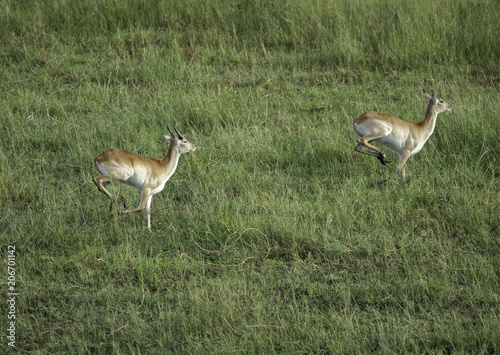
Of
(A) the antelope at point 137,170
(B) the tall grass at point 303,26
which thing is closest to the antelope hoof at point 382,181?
(A) the antelope at point 137,170

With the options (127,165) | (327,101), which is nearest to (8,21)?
(327,101)

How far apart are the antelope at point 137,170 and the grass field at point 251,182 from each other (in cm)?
34

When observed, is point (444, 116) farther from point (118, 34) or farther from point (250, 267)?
point (118, 34)

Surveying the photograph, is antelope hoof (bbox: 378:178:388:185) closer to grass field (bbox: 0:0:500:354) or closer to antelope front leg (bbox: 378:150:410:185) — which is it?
antelope front leg (bbox: 378:150:410:185)

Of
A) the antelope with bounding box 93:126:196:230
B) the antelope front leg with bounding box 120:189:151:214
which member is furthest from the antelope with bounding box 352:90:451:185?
the antelope front leg with bounding box 120:189:151:214

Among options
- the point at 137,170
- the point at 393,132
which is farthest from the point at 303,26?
the point at 137,170

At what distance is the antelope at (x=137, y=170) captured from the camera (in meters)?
4.57

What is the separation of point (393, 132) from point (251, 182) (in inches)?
50.0

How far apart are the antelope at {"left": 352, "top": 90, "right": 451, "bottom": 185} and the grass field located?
0.33 metres

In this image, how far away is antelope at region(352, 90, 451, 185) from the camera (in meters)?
5.26

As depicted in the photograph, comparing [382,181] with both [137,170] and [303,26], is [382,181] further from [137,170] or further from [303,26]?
[303,26]

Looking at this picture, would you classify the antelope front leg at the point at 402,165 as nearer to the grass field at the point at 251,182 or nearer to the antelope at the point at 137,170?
the grass field at the point at 251,182

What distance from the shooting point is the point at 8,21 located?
945cm

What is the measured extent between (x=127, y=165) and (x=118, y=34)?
4998mm
